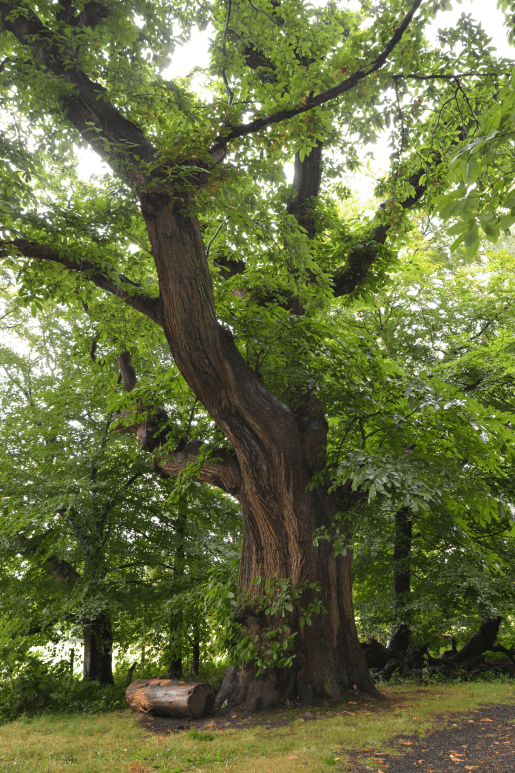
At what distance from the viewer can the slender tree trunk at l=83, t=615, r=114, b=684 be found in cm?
937

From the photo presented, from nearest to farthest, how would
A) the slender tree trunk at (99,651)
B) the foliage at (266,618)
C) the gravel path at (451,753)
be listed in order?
the gravel path at (451,753)
the foliage at (266,618)
the slender tree trunk at (99,651)

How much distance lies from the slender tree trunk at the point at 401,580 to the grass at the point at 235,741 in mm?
1959

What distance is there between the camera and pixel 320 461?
6.71 m

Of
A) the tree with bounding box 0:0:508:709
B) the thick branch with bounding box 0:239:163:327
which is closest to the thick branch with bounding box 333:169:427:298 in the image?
the tree with bounding box 0:0:508:709

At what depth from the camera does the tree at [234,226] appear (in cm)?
528

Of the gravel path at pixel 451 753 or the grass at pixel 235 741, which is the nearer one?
the gravel path at pixel 451 753

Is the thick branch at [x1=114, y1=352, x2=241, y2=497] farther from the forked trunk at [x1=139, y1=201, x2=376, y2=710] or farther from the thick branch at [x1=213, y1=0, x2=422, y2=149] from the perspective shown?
the thick branch at [x1=213, y1=0, x2=422, y2=149]

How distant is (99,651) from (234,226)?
8721 mm

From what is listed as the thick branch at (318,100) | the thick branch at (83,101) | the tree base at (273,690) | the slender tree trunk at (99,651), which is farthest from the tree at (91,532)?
the thick branch at (318,100)

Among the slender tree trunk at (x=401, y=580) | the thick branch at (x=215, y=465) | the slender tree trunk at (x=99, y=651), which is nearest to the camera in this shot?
the thick branch at (x=215, y=465)

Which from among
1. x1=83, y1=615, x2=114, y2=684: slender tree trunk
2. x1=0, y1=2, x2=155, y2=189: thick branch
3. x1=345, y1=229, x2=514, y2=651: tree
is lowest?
x1=83, y1=615, x2=114, y2=684: slender tree trunk

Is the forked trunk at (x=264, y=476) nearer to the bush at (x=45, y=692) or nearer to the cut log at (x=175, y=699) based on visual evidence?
the cut log at (x=175, y=699)

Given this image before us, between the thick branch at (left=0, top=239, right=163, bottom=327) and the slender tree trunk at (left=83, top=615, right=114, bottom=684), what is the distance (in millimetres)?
6464

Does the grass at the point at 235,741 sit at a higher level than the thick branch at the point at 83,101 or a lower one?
lower
